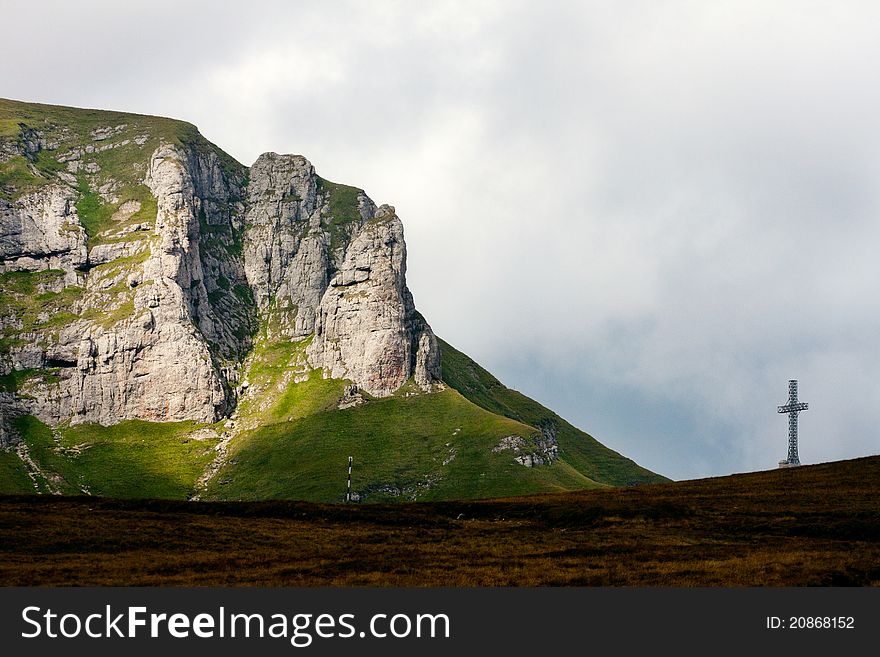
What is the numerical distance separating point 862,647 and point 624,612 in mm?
10619

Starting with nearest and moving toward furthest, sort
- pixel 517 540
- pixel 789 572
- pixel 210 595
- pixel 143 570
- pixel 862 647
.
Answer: pixel 862 647 < pixel 210 595 < pixel 789 572 < pixel 143 570 < pixel 517 540

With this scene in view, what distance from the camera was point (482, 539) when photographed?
90.5 meters

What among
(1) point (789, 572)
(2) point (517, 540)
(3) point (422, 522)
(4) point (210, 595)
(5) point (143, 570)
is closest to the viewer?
(4) point (210, 595)

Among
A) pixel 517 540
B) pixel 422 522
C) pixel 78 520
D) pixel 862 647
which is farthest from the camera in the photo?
pixel 422 522

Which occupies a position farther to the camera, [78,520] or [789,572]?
[78,520]

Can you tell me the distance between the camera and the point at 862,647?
45625mm

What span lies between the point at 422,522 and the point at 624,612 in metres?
61.9

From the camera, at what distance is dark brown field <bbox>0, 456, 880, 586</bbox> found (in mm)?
67062

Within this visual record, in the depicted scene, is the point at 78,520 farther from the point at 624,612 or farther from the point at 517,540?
the point at 624,612

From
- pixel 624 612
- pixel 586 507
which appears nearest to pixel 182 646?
pixel 624 612

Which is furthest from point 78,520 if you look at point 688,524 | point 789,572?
point 789,572

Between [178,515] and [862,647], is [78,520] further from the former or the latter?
[862,647]

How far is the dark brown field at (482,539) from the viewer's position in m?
67.1

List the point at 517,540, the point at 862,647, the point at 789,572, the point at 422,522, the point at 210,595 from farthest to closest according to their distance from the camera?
the point at 422,522
the point at 517,540
the point at 789,572
the point at 210,595
the point at 862,647
